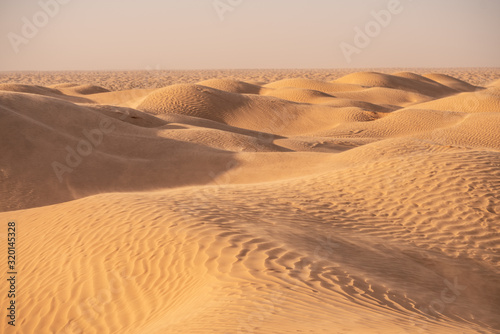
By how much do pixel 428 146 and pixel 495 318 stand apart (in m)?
8.33

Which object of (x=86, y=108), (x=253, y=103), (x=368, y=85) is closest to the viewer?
(x=86, y=108)

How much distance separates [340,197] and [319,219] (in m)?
1.38

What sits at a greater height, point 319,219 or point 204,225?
point 204,225

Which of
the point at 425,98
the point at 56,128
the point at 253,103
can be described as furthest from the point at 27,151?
the point at 425,98

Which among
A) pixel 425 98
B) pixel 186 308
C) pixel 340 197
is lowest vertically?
pixel 425 98

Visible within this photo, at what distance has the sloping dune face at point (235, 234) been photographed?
4.75m

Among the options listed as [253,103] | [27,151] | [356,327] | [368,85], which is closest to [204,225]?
[356,327]

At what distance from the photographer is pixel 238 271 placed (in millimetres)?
5215

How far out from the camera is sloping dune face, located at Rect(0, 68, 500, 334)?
4750 mm

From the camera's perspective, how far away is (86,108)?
17219 mm

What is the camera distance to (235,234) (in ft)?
20.8

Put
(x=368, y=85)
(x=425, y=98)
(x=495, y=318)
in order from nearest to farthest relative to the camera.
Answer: (x=495, y=318) < (x=425, y=98) < (x=368, y=85)

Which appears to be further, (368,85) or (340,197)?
(368,85)

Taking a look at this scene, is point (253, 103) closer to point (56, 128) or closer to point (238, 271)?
point (56, 128)
